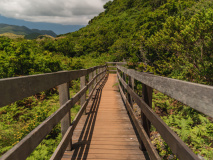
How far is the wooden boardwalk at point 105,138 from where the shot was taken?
105 inches

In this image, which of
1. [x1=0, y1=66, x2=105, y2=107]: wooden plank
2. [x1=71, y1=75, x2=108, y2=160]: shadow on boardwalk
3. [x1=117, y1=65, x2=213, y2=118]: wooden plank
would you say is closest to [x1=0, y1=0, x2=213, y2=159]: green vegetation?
[x1=71, y1=75, x2=108, y2=160]: shadow on boardwalk

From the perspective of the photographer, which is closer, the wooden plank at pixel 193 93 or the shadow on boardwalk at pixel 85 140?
the wooden plank at pixel 193 93

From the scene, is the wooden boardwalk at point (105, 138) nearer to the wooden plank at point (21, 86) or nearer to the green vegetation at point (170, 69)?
the green vegetation at point (170, 69)

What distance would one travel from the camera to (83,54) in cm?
→ 3419

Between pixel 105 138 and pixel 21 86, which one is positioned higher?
pixel 21 86

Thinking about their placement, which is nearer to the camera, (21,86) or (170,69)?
(21,86)

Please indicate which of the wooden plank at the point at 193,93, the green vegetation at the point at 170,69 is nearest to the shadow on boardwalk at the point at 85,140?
the green vegetation at the point at 170,69

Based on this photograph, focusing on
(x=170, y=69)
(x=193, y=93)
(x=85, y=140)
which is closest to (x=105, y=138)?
(x=85, y=140)

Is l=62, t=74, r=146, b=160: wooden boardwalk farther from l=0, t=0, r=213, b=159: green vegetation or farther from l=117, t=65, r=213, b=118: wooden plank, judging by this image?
l=117, t=65, r=213, b=118: wooden plank

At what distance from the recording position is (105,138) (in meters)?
3.26

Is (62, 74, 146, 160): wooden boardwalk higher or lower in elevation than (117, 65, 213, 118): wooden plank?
lower

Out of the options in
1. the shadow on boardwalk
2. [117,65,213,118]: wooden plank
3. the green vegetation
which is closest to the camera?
[117,65,213,118]: wooden plank

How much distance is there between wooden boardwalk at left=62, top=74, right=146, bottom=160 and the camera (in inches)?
105

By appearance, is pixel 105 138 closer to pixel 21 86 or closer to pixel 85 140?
pixel 85 140
